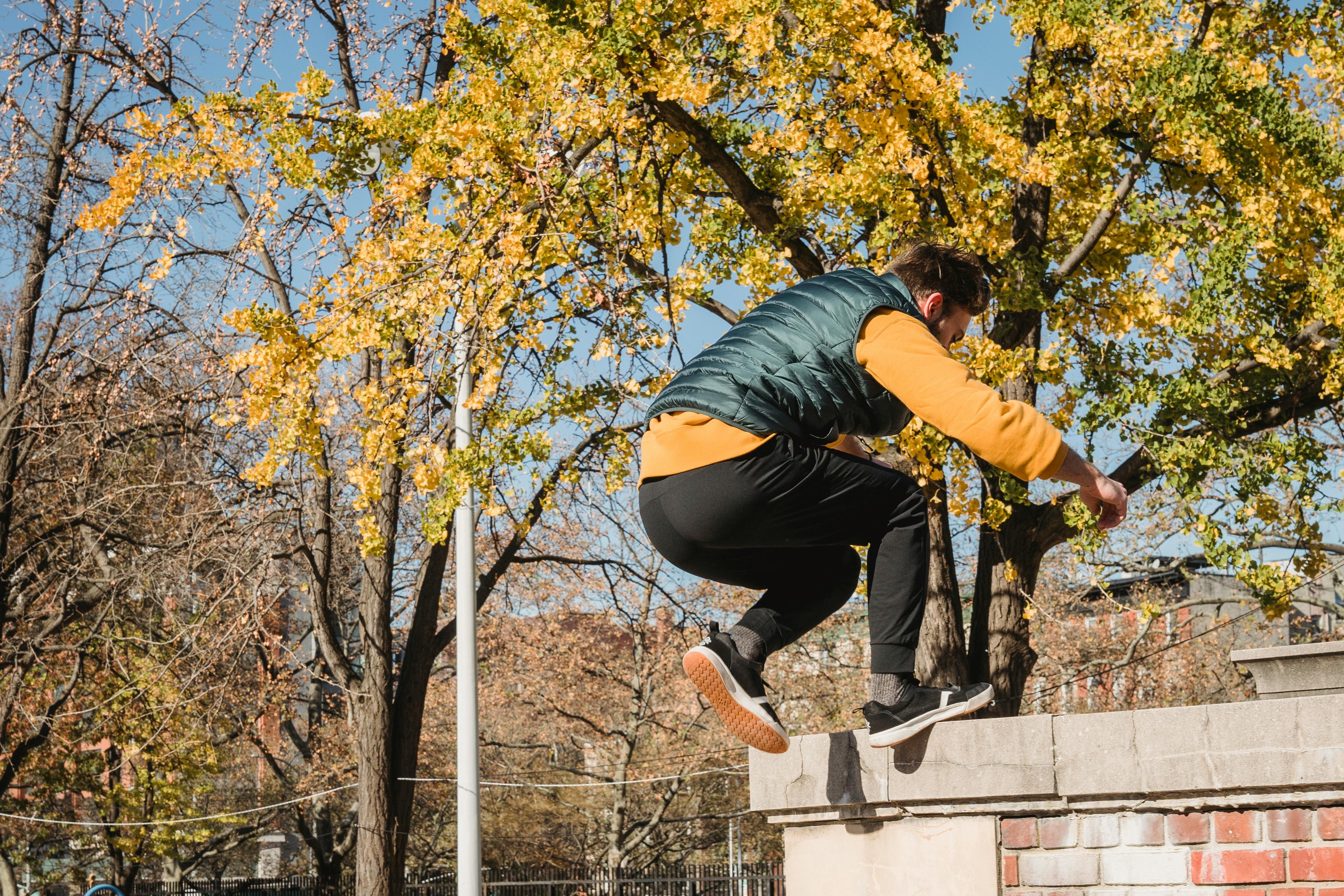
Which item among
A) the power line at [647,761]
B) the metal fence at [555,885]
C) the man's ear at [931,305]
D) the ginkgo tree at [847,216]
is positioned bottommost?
the metal fence at [555,885]

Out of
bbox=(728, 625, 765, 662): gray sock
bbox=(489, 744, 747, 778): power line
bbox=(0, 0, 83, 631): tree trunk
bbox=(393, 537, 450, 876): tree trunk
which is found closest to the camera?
bbox=(728, 625, 765, 662): gray sock

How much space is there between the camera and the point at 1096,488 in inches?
118

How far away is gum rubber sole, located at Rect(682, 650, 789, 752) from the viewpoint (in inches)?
129

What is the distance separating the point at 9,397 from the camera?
13.6 metres

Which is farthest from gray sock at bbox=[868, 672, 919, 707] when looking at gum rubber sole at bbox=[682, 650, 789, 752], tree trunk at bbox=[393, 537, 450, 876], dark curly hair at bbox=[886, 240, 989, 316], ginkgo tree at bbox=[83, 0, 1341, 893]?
tree trunk at bbox=[393, 537, 450, 876]

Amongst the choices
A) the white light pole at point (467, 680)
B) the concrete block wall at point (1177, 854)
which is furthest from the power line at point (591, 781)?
the concrete block wall at point (1177, 854)

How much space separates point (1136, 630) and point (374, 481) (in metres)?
18.3

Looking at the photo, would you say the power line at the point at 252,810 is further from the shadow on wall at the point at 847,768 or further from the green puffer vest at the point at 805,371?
the green puffer vest at the point at 805,371

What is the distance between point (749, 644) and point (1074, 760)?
0.93 metres

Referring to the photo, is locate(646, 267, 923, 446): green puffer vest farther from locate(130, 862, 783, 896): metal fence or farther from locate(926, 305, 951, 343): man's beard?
locate(130, 862, 783, 896): metal fence

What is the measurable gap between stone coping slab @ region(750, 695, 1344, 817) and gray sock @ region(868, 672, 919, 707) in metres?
0.19

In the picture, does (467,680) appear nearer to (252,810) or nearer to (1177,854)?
(252,810)

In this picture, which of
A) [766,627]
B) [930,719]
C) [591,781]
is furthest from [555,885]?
[930,719]

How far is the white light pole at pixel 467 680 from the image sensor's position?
9.25m
